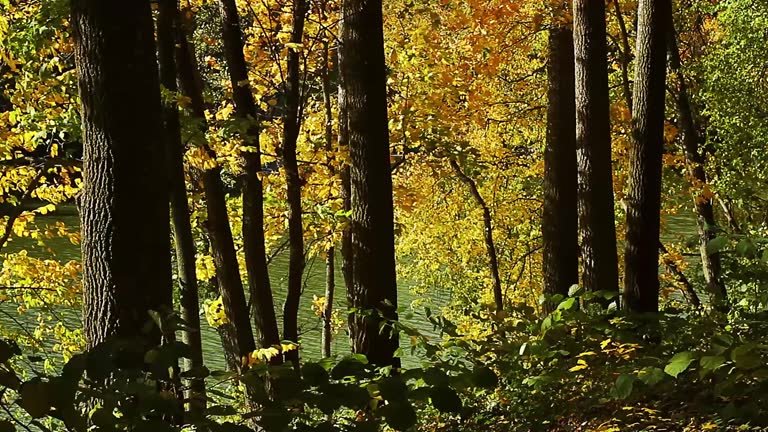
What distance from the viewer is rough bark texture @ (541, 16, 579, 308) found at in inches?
474

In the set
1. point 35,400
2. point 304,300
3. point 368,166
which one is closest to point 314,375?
point 35,400

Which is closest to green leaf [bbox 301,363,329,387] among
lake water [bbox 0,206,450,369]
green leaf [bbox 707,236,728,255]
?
green leaf [bbox 707,236,728,255]

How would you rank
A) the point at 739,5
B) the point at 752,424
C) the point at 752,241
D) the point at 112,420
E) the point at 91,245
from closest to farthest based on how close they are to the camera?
the point at 112,420, the point at 752,241, the point at 752,424, the point at 91,245, the point at 739,5

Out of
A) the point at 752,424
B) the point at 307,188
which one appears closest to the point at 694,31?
the point at 307,188

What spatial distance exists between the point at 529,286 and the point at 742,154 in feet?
24.8

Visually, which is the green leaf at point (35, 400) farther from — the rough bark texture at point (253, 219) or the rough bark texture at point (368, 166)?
the rough bark texture at point (253, 219)

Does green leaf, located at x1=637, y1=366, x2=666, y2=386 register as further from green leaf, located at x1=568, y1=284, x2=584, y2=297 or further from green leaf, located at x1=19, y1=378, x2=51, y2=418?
green leaf, located at x1=19, y1=378, x2=51, y2=418

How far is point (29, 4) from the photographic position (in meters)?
8.65

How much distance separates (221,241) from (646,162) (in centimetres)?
487

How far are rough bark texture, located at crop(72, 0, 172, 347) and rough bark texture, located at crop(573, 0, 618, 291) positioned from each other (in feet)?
21.9

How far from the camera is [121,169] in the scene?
13.0 feet

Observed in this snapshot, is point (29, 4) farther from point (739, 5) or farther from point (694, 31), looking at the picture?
point (694, 31)

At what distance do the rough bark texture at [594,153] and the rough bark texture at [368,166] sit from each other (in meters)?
3.03

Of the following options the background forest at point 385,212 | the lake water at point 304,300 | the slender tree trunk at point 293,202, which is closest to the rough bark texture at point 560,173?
the background forest at point 385,212
